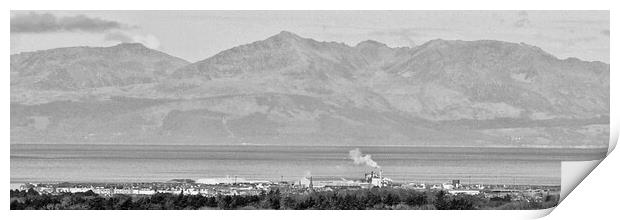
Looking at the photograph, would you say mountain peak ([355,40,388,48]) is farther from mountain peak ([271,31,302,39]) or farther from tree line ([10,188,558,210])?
tree line ([10,188,558,210])

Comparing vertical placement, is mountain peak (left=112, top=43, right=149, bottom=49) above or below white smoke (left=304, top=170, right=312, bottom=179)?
above

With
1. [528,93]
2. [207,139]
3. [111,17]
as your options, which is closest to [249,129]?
[207,139]

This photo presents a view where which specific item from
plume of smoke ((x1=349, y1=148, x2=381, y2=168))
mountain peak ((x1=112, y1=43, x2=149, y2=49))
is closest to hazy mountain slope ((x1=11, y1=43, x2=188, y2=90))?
mountain peak ((x1=112, y1=43, x2=149, y2=49))

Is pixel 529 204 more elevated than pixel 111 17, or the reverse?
pixel 111 17

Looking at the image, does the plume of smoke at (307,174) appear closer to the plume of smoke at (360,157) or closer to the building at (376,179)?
the plume of smoke at (360,157)

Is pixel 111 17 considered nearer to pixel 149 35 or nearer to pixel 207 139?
pixel 149 35

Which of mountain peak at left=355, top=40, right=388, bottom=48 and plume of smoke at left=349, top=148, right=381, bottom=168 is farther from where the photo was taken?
plume of smoke at left=349, top=148, right=381, bottom=168

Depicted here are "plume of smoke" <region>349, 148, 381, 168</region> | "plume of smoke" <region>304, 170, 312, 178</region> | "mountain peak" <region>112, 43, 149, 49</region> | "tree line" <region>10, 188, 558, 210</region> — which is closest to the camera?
"tree line" <region>10, 188, 558, 210</region>
